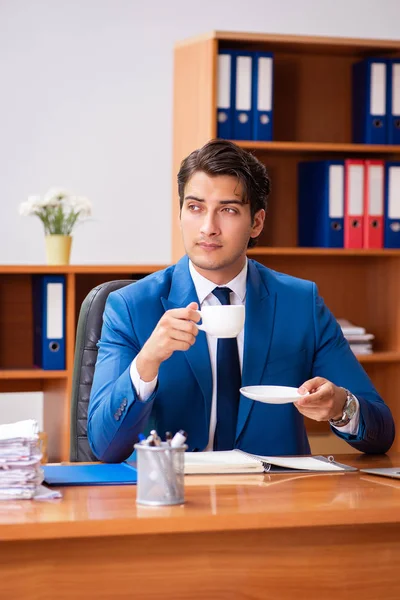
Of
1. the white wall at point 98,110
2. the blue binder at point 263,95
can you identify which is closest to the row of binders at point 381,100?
the blue binder at point 263,95

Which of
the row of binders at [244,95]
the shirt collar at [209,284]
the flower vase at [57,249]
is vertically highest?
the row of binders at [244,95]

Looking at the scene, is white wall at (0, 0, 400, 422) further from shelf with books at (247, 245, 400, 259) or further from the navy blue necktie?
the navy blue necktie

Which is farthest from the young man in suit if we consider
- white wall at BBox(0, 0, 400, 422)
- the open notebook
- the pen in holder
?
white wall at BBox(0, 0, 400, 422)

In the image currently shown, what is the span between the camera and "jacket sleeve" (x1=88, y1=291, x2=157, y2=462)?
188cm

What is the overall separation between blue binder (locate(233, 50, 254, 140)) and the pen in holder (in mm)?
2239

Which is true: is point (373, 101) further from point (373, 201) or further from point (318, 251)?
point (318, 251)

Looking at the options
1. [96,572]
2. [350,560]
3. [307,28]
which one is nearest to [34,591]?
[96,572]

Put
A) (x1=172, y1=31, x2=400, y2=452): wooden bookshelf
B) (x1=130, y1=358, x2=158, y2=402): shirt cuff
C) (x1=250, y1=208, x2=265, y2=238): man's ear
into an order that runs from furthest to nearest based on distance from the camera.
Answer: (x1=172, y1=31, x2=400, y2=452): wooden bookshelf, (x1=250, y1=208, x2=265, y2=238): man's ear, (x1=130, y1=358, x2=158, y2=402): shirt cuff

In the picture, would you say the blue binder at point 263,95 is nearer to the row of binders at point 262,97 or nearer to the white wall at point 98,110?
the row of binders at point 262,97

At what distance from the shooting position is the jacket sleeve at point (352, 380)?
200 cm

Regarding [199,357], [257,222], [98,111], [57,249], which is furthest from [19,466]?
[98,111]

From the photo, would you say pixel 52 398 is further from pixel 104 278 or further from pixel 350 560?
pixel 350 560

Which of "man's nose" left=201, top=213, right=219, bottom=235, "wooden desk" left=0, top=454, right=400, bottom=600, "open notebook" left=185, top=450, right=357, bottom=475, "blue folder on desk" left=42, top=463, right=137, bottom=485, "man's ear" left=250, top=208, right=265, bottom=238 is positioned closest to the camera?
"wooden desk" left=0, top=454, right=400, bottom=600

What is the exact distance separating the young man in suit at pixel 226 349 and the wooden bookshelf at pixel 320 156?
1.34m
